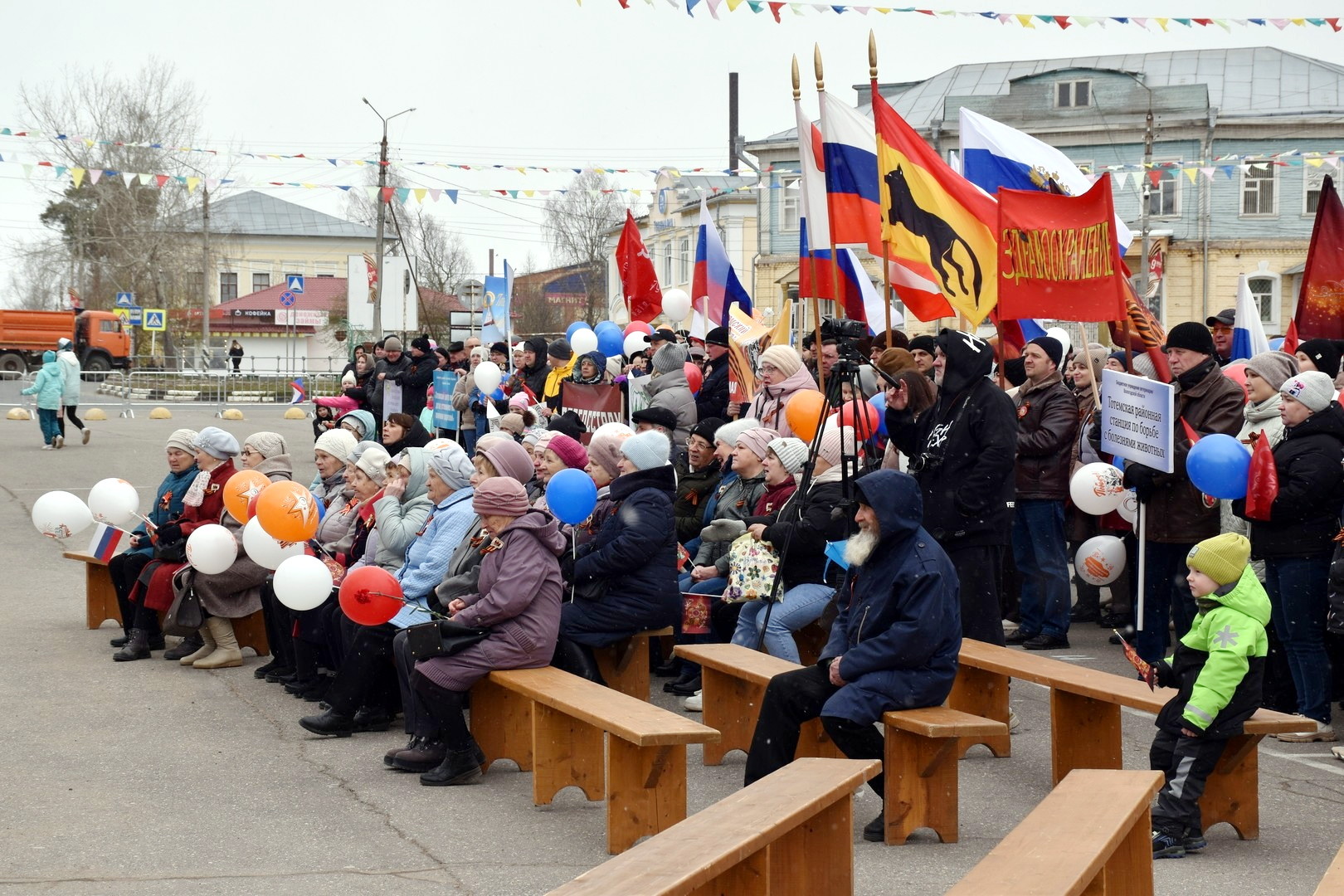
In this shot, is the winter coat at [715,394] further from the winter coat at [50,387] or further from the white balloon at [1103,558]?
the winter coat at [50,387]

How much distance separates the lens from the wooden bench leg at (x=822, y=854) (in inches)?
197

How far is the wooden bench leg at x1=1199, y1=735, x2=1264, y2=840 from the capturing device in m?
5.77

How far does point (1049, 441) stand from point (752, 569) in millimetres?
2728

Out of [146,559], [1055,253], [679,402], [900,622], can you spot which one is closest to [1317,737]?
[900,622]

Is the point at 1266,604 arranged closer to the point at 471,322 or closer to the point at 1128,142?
the point at 471,322

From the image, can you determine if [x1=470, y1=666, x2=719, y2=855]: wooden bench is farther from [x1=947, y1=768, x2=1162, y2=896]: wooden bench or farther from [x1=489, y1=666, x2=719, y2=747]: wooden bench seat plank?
[x1=947, y1=768, x2=1162, y2=896]: wooden bench

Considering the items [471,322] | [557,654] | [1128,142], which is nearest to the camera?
[557,654]

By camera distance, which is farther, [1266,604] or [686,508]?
[686,508]

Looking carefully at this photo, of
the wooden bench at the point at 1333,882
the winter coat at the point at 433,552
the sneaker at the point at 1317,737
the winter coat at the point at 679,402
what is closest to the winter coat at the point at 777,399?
the winter coat at the point at 679,402

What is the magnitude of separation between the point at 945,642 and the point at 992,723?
0.39 metres

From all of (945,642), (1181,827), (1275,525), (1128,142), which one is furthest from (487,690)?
(1128,142)

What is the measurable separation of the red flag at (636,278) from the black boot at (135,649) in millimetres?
7278

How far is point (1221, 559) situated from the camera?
18.8ft

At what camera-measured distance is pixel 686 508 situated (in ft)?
30.1
